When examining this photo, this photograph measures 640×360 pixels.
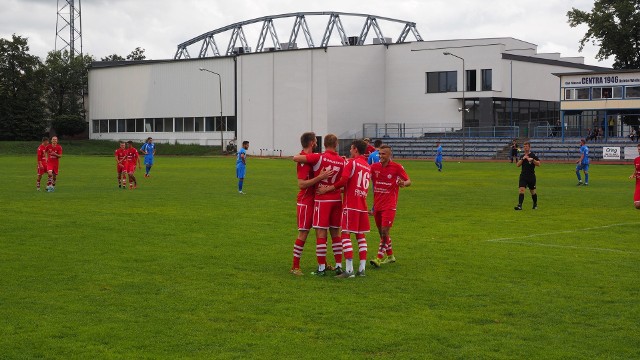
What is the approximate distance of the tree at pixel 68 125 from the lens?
104375 mm

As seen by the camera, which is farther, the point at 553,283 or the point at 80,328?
the point at 553,283

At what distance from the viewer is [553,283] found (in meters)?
13.2

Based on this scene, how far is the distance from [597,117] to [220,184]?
160 ft

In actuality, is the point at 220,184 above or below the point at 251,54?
below

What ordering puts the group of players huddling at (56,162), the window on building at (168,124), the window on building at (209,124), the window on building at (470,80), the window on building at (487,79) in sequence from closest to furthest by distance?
1. the group of players huddling at (56,162)
2. the window on building at (487,79)
3. the window on building at (470,80)
4. the window on building at (209,124)
5. the window on building at (168,124)

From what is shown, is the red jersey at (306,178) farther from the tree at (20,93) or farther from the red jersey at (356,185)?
the tree at (20,93)

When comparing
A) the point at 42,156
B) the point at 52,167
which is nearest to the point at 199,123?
the point at 42,156

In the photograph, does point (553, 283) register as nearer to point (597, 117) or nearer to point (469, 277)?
point (469, 277)

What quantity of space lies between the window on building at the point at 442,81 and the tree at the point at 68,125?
146 ft

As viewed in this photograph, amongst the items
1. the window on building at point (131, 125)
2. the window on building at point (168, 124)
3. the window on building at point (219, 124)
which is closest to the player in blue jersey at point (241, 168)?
the window on building at point (219, 124)

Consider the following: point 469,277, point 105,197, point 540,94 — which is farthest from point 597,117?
point 469,277

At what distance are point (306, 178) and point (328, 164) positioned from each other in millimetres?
429

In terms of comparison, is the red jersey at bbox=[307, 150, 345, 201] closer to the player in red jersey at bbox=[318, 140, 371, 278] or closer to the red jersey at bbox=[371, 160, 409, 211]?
the player in red jersey at bbox=[318, 140, 371, 278]

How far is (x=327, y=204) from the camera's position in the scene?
13.5m
